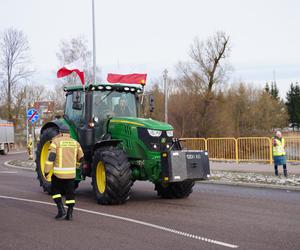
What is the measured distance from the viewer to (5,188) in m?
14.9

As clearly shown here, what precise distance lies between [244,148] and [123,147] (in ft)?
40.2

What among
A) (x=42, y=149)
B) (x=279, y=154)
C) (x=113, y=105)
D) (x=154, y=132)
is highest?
(x=113, y=105)

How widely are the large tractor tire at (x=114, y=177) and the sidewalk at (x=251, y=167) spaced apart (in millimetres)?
Answer: 9557

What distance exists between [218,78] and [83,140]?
1433 inches

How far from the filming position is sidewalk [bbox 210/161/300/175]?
19392 mm

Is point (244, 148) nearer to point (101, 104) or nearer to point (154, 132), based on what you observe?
point (101, 104)

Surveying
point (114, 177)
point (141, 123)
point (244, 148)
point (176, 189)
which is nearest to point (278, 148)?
point (244, 148)

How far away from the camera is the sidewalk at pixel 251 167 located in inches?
763

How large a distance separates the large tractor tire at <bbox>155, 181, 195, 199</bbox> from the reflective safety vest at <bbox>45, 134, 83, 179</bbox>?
330cm

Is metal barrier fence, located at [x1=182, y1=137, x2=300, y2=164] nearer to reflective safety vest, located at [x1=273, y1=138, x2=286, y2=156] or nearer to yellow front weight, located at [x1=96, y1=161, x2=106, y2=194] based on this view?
reflective safety vest, located at [x1=273, y1=138, x2=286, y2=156]

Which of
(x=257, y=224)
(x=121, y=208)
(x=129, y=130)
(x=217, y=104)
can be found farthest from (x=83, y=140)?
(x=217, y=104)

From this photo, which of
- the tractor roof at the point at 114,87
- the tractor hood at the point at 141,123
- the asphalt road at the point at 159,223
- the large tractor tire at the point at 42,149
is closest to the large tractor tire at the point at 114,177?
the asphalt road at the point at 159,223

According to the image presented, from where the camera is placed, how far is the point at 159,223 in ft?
28.8

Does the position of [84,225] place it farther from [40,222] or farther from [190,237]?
[190,237]
